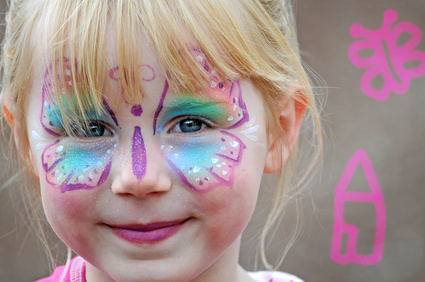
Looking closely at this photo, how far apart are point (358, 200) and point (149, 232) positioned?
4.80 ft

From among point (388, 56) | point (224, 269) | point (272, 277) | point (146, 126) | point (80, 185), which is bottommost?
point (272, 277)

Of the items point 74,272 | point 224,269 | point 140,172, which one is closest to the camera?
point 140,172

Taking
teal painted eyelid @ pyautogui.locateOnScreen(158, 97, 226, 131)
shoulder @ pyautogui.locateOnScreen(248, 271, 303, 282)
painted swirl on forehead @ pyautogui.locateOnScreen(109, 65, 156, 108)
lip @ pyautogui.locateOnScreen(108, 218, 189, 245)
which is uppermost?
painted swirl on forehead @ pyautogui.locateOnScreen(109, 65, 156, 108)

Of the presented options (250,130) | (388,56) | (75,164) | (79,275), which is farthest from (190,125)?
(388,56)

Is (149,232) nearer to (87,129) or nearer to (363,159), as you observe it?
(87,129)

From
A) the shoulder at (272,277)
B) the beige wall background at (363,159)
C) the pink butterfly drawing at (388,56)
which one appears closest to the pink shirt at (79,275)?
the shoulder at (272,277)

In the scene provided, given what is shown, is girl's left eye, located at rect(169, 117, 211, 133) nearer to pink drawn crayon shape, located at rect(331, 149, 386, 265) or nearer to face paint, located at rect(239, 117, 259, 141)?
face paint, located at rect(239, 117, 259, 141)

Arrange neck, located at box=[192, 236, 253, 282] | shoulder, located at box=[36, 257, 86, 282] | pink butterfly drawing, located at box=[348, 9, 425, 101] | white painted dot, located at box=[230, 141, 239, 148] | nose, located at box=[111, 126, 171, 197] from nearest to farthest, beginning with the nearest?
nose, located at box=[111, 126, 171, 197] → white painted dot, located at box=[230, 141, 239, 148] → neck, located at box=[192, 236, 253, 282] → shoulder, located at box=[36, 257, 86, 282] → pink butterfly drawing, located at box=[348, 9, 425, 101]

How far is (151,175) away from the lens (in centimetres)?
98

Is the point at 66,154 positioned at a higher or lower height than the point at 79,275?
higher

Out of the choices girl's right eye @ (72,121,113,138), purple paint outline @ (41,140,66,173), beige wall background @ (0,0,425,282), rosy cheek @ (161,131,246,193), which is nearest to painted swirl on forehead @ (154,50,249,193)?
rosy cheek @ (161,131,246,193)

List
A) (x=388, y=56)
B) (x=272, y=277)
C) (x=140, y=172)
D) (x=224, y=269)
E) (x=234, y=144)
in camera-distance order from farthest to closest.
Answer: (x=388, y=56) < (x=272, y=277) < (x=224, y=269) < (x=234, y=144) < (x=140, y=172)

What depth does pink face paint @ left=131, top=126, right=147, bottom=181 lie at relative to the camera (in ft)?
3.23

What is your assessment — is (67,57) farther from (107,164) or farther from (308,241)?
(308,241)
